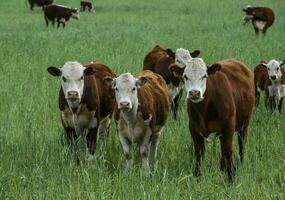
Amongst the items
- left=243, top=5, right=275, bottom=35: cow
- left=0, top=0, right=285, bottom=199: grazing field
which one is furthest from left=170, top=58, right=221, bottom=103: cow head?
left=243, top=5, right=275, bottom=35: cow

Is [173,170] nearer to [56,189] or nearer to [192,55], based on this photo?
[56,189]

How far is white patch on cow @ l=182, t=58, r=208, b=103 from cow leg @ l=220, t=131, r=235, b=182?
22.4 inches

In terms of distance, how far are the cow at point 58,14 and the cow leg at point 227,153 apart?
66.3 feet

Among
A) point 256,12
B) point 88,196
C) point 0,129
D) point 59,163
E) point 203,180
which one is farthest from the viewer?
point 256,12

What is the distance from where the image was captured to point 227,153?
221 inches

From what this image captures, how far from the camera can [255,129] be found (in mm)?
7160

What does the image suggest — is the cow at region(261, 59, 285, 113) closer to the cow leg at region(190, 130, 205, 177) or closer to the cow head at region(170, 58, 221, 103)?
the cow leg at region(190, 130, 205, 177)

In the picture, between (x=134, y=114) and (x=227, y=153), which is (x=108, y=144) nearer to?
(x=134, y=114)

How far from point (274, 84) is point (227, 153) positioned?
13.0ft

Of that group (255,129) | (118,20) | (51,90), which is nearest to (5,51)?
(51,90)

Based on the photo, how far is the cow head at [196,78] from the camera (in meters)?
5.24

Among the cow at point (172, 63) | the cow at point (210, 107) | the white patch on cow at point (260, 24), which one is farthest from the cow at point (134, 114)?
the white patch on cow at point (260, 24)

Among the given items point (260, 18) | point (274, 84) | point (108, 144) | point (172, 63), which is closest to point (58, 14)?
point (260, 18)

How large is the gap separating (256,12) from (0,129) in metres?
16.7
